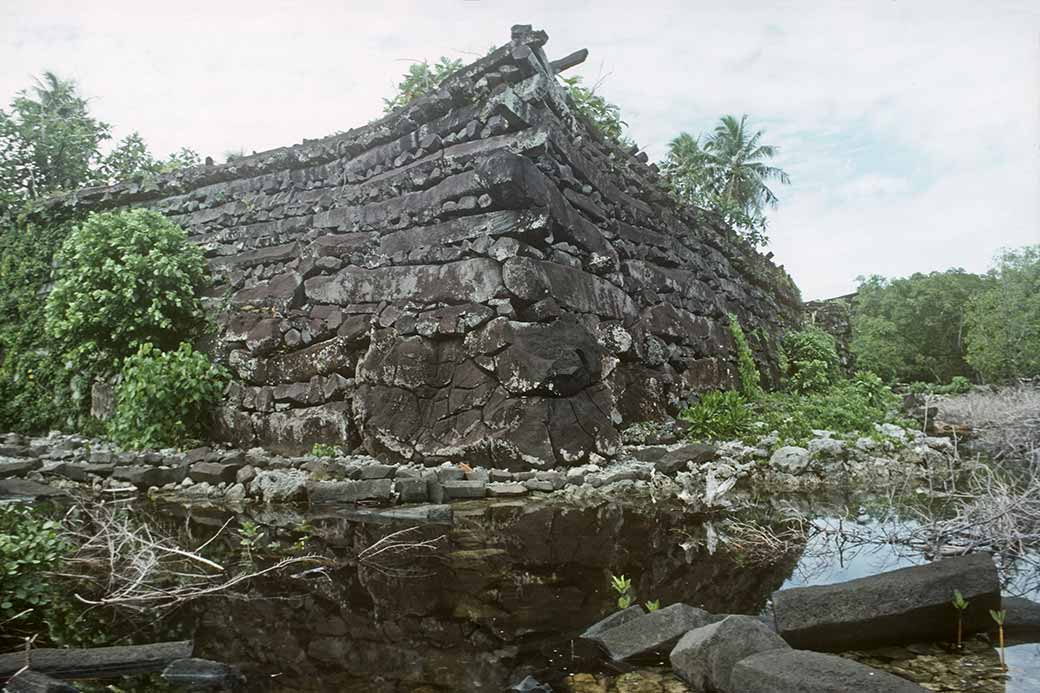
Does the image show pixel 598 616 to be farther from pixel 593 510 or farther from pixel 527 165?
pixel 527 165

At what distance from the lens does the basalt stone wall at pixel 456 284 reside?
6477 mm

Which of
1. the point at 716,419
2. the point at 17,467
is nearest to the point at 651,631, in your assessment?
the point at 716,419

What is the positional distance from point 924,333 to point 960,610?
1226 inches

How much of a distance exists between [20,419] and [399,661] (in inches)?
375

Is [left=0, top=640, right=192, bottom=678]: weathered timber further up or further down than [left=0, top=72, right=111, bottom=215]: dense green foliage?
further down

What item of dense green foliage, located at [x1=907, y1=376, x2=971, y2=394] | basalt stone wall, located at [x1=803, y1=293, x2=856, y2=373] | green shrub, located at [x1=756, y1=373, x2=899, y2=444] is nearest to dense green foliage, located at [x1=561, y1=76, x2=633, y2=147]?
green shrub, located at [x1=756, y1=373, x2=899, y2=444]

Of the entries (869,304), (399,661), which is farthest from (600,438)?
(869,304)

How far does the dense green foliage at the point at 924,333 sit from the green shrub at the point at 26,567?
29.1 metres

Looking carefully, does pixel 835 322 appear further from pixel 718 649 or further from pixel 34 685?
pixel 34 685

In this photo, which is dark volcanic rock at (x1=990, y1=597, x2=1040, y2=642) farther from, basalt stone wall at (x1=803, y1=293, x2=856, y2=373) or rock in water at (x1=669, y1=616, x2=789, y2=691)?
basalt stone wall at (x1=803, y1=293, x2=856, y2=373)

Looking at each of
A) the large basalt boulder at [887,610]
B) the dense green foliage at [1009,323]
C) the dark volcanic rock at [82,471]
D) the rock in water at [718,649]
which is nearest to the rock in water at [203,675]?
the rock in water at [718,649]

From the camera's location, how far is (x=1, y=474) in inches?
269

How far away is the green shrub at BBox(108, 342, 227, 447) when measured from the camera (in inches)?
299

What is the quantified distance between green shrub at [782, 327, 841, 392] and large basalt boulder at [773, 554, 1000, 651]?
32.7 ft
